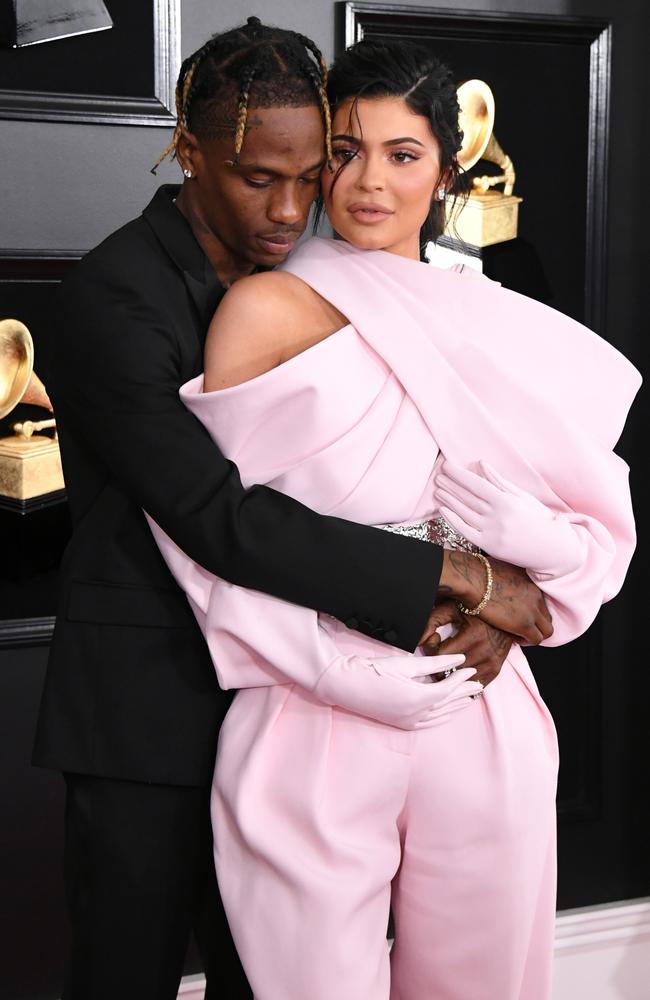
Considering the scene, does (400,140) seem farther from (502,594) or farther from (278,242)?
(502,594)

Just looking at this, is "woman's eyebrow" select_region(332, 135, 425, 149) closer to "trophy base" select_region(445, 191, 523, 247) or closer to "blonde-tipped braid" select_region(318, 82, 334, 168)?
"blonde-tipped braid" select_region(318, 82, 334, 168)

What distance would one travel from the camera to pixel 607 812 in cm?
250

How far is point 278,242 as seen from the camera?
1337 mm

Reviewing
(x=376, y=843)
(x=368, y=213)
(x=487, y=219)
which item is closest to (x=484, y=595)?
(x=376, y=843)

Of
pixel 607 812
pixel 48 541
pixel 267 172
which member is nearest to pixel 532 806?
pixel 267 172

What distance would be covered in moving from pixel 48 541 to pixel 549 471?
1.07m

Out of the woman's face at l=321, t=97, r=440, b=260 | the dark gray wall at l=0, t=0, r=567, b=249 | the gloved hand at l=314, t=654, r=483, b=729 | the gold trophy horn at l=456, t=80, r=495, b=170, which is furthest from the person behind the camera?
the gold trophy horn at l=456, t=80, r=495, b=170

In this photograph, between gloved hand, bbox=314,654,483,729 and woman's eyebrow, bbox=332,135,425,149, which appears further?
woman's eyebrow, bbox=332,135,425,149

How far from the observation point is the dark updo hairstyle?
1.33 m

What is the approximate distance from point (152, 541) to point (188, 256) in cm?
33

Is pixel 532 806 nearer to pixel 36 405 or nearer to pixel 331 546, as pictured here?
pixel 331 546

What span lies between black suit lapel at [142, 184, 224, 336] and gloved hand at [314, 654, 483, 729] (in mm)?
426

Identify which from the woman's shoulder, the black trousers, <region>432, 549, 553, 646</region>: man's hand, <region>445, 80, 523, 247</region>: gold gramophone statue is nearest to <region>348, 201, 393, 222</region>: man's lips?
the woman's shoulder

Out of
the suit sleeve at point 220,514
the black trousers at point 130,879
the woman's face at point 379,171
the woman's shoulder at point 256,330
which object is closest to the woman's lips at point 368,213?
the woman's face at point 379,171
